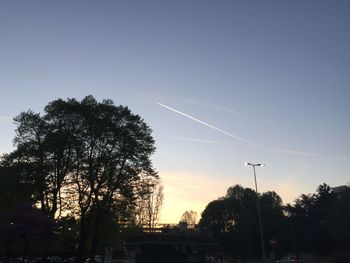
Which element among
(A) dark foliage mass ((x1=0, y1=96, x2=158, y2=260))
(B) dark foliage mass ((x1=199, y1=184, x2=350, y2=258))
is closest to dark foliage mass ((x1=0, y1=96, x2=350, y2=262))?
(A) dark foliage mass ((x1=0, y1=96, x2=158, y2=260))

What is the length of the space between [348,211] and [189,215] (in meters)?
73.4

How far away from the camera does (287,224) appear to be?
84812mm

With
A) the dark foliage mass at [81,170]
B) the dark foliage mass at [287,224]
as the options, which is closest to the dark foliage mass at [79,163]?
the dark foliage mass at [81,170]

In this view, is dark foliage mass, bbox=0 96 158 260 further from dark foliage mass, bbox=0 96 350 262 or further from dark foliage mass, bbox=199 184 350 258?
dark foliage mass, bbox=199 184 350 258

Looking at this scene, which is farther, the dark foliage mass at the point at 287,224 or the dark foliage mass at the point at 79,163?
the dark foliage mass at the point at 287,224

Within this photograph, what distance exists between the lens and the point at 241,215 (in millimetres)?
→ 96812

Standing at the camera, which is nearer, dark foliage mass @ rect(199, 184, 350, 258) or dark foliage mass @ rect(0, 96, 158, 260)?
dark foliage mass @ rect(0, 96, 158, 260)

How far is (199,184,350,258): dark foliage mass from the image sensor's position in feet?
225

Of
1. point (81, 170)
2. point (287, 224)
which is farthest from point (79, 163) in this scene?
point (287, 224)

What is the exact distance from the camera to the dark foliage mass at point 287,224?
68625 millimetres

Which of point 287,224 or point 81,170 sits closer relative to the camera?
point 81,170

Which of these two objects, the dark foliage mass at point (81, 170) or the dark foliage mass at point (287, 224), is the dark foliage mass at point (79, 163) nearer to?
the dark foliage mass at point (81, 170)

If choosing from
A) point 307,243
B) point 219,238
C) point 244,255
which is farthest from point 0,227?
point 219,238

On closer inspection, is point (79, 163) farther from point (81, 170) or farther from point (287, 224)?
point (287, 224)
